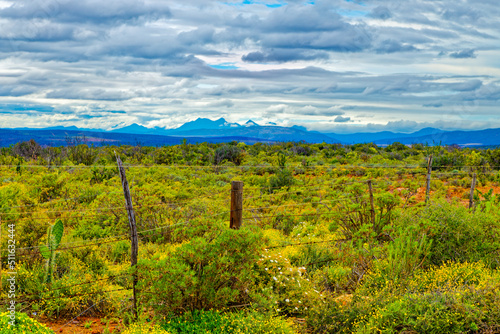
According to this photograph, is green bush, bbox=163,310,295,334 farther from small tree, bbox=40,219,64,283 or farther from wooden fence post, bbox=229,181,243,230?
small tree, bbox=40,219,64,283

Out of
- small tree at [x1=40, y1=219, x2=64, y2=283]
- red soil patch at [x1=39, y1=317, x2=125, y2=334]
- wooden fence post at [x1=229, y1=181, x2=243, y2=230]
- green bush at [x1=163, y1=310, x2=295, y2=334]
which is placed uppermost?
wooden fence post at [x1=229, y1=181, x2=243, y2=230]

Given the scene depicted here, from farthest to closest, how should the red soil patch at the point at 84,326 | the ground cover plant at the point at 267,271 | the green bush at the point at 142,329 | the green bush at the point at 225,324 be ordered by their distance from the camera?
the red soil patch at the point at 84,326
the ground cover plant at the point at 267,271
the green bush at the point at 225,324
the green bush at the point at 142,329

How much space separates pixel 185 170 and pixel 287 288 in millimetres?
14715

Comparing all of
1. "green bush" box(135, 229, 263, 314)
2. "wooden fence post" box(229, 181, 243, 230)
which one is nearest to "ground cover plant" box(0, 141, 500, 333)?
"green bush" box(135, 229, 263, 314)

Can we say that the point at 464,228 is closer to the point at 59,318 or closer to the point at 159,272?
the point at 159,272

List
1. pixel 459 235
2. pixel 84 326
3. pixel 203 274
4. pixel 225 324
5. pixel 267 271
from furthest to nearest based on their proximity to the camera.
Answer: pixel 459 235
pixel 267 271
pixel 84 326
pixel 203 274
pixel 225 324

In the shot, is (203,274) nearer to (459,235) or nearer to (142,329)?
(142,329)

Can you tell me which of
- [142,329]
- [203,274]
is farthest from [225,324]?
[142,329]

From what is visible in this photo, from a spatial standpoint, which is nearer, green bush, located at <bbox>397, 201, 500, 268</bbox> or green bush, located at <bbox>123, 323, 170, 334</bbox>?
green bush, located at <bbox>123, 323, 170, 334</bbox>

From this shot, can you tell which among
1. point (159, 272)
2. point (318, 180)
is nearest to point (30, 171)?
point (318, 180)

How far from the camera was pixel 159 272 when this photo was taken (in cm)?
616

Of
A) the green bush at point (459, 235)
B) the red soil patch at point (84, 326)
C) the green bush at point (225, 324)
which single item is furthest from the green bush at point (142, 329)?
the green bush at point (459, 235)

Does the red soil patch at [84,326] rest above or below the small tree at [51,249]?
below

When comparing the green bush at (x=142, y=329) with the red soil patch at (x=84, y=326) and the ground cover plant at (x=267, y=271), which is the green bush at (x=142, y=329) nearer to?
the ground cover plant at (x=267, y=271)
